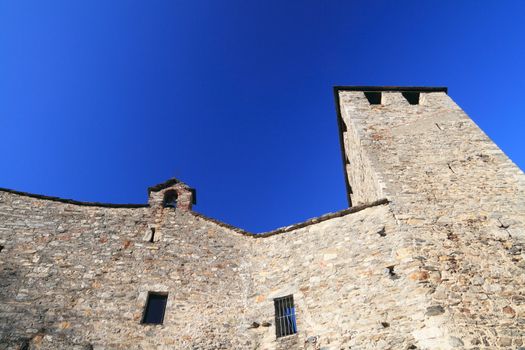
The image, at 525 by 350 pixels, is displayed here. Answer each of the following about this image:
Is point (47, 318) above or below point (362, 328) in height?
above

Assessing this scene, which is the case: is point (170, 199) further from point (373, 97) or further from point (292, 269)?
point (373, 97)

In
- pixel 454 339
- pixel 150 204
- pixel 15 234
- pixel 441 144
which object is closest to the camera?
pixel 454 339

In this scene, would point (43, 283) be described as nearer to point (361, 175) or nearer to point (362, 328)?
point (362, 328)

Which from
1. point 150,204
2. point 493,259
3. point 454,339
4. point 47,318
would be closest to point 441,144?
point 493,259

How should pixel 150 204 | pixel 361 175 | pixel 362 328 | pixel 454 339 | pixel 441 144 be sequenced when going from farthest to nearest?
pixel 361 175 < pixel 441 144 < pixel 150 204 < pixel 362 328 < pixel 454 339

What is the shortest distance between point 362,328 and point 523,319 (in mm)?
3029

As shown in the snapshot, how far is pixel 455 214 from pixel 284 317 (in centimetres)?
522

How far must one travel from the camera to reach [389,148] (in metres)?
12.6

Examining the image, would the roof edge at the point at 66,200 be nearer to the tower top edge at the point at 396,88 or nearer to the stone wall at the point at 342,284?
the stone wall at the point at 342,284

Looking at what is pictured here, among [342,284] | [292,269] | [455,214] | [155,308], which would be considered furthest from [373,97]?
[155,308]

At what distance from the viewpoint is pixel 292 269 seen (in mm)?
9656

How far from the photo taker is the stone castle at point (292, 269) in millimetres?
7562

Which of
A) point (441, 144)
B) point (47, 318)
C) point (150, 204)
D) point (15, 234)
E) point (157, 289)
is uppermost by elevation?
point (441, 144)

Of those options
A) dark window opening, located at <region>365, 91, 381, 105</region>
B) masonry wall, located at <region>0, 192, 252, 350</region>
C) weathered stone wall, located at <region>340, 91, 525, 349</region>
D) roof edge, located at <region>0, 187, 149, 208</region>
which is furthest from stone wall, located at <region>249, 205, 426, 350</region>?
dark window opening, located at <region>365, 91, 381, 105</region>
